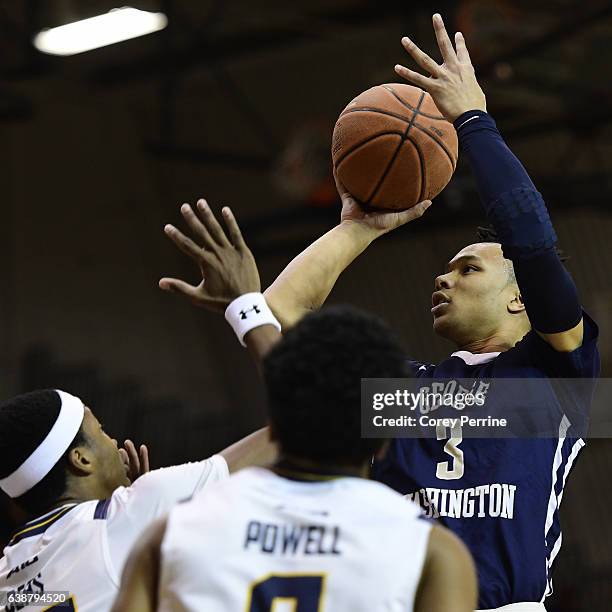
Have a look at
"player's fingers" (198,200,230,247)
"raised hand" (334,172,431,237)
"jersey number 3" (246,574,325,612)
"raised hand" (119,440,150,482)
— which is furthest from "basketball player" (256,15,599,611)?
"jersey number 3" (246,574,325,612)

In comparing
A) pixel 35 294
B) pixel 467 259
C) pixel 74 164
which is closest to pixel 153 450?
pixel 35 294

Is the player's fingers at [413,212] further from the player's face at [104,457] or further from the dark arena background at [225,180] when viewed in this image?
the dark arena background at [225,180]

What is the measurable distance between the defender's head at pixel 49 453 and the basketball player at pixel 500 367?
697 millimetres

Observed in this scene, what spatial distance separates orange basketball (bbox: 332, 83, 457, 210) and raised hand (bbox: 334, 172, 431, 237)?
0.08 ft

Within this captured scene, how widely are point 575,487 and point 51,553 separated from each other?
12393 millimetres

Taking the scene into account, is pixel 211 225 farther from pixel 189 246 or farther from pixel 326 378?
pixel 326 378

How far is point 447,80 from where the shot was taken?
3707 millimetres

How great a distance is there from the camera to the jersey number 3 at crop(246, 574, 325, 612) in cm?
235

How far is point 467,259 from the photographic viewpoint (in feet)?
13.8

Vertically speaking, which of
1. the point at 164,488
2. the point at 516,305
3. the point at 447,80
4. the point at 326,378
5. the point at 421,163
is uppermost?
the point at 447,80

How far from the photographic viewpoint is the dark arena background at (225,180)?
541 inches

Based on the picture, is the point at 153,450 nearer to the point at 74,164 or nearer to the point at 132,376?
the point at 132,376

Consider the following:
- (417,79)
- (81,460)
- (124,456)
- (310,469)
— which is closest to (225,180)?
(124,456)

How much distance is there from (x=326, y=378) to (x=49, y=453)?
1.40 metres
